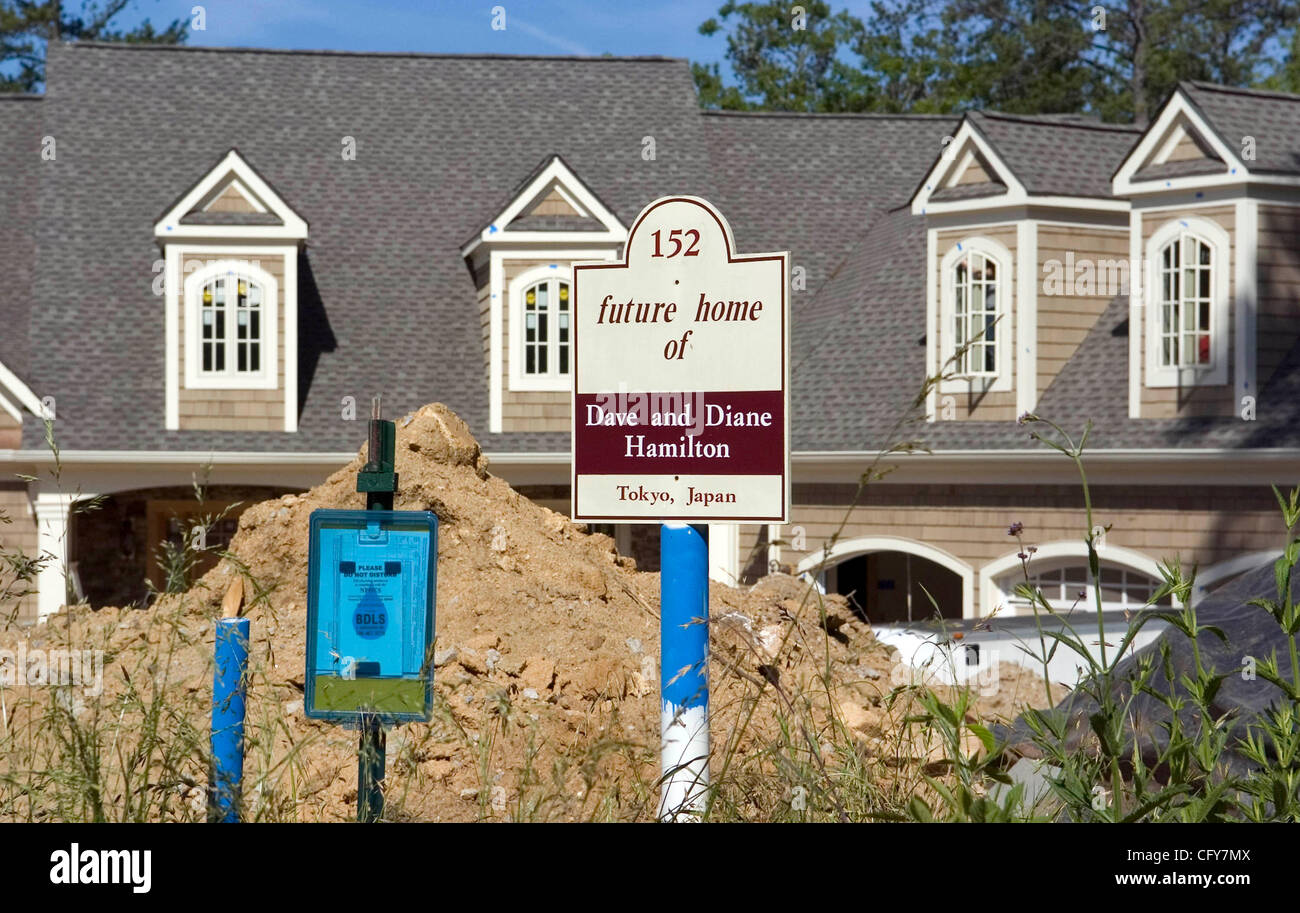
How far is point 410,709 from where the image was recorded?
429 centimetres

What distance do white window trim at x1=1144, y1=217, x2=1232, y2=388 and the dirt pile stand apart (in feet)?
26.1

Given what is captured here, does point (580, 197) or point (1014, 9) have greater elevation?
point (1014, 9)

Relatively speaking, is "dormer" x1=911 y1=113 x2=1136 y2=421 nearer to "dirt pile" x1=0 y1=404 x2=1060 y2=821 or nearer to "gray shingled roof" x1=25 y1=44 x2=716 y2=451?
"gray shingled roof" x1=25 y1=44 x2=716 y2=451

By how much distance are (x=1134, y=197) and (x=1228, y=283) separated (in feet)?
4.84

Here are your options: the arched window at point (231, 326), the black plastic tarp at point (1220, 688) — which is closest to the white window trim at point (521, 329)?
the arched window at point (231, 326)

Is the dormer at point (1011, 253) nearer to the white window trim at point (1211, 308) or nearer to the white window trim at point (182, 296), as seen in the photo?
the white window trim at point (1211, 308)

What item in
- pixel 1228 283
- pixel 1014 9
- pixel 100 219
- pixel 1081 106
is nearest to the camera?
pixel 1228 283

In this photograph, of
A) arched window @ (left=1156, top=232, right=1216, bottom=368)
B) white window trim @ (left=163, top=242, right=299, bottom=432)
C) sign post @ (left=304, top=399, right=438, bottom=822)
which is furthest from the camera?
white window trim @ (left=163, top=242, right=299, bottom=432)

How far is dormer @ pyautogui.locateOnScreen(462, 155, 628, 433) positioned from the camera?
17.9 meters

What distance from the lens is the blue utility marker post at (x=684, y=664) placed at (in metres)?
4.62

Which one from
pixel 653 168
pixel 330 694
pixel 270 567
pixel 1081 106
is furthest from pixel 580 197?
pixel 1081 106

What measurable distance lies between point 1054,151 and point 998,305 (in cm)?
213

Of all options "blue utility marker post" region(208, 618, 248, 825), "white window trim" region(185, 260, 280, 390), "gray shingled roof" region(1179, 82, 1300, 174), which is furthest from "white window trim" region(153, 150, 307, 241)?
"blue utility marker post" region(208, 618, 248, 825)

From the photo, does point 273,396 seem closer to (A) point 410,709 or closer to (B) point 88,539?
(B) point 88,539
